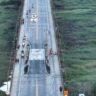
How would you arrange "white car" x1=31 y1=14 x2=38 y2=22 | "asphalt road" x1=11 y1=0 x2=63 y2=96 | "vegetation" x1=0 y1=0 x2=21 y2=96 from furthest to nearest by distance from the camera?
"white car" x1=31 y1=14 x2=38 y2=22
"vegetation" x1=0 y1=0 x2=21 y2=96
"asphalt road" x1=11 y1=0 x2=63 y2=96

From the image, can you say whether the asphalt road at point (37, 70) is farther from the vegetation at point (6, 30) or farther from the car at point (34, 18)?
the vegetation at point (6, 30)

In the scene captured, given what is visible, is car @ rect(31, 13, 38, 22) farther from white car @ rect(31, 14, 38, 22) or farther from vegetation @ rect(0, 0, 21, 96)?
vegetation @ rect(0, 0, 21, 96)

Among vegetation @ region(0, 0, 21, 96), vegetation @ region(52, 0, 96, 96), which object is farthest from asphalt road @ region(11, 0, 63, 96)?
vegetation @ region(0, 0, 21, 96)

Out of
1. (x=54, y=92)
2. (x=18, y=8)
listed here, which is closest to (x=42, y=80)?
(x=54, y=92)

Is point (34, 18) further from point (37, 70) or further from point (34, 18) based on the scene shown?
point (37, 70)

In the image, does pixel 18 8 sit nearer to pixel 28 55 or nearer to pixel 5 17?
pixel 5 17

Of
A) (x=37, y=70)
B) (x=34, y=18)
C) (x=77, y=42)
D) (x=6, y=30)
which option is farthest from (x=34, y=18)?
(x=37, y=70)
